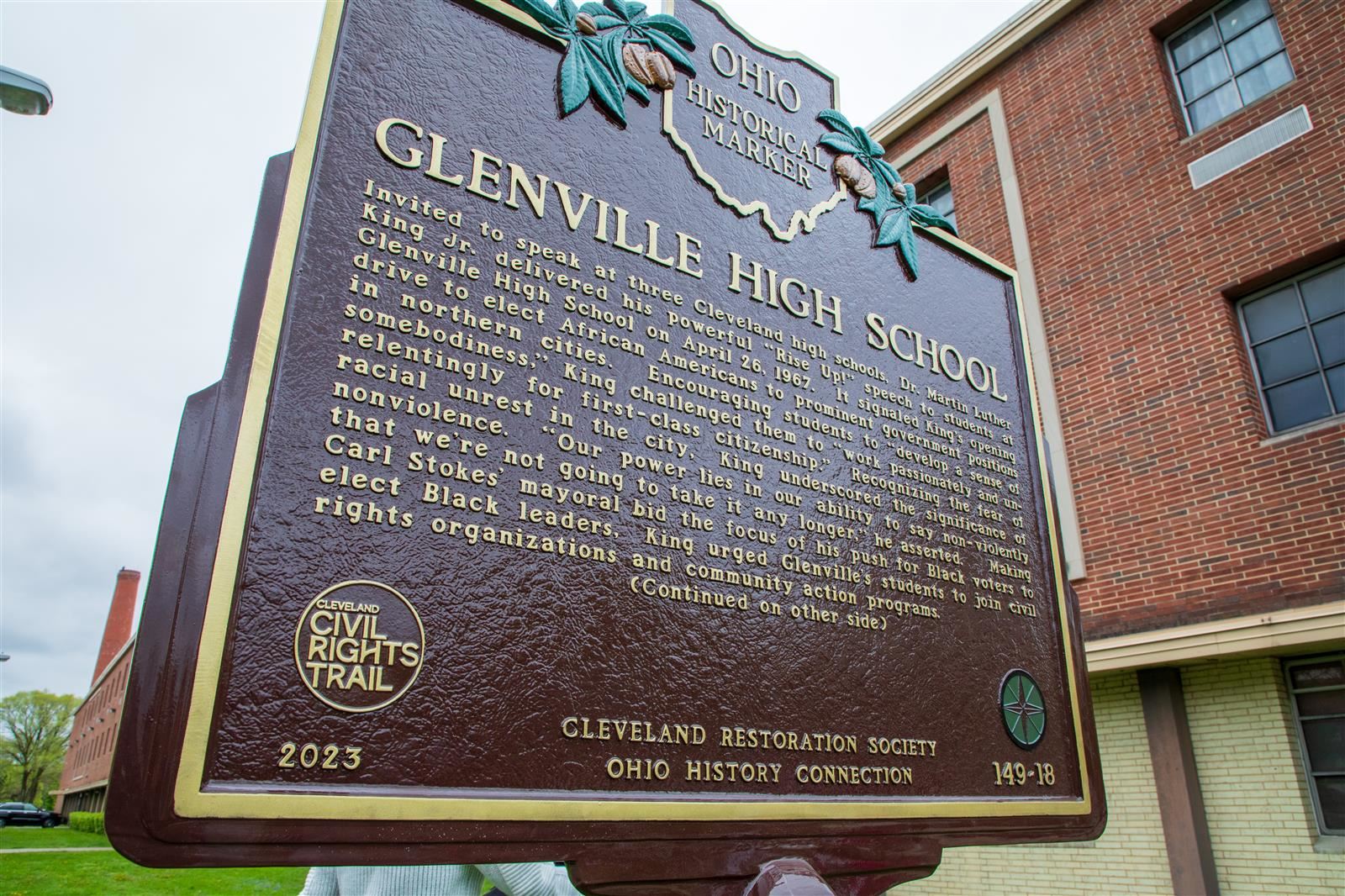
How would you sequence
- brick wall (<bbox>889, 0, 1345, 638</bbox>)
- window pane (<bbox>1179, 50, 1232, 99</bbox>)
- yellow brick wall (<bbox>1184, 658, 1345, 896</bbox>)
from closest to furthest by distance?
yellow brick wall (<bbox>1184, 658, 1345, 896</bbox>) < brick wall (<bbox>889, 0, 1345, 638</bbox>) < window pane (<bbox>1179, 50, 1232, 99</bbox>)

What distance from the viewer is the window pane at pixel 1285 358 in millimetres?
7840

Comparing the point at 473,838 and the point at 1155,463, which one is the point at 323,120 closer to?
the point at 473,838

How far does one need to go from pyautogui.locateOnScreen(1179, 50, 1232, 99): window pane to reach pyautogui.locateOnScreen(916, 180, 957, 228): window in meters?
2.88

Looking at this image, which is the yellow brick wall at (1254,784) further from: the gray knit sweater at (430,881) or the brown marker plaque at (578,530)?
the gray knit sweater at (430,881)

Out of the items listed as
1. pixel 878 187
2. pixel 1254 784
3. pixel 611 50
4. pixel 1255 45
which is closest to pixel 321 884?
pixel 611 50

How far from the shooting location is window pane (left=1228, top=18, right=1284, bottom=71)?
8.74m

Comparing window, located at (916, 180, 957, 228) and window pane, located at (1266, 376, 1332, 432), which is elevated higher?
window, located at (916, 180, 957, 228)

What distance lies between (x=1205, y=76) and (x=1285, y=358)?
342 centimetres

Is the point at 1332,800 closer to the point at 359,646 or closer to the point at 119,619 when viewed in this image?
the point at 359,646

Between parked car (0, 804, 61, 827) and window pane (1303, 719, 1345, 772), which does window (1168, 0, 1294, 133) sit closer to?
window pane (1303, 719, 1345, 772)

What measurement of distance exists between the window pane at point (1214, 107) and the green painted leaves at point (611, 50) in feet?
26.2

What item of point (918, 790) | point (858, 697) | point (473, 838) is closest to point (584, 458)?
point (473, 838)

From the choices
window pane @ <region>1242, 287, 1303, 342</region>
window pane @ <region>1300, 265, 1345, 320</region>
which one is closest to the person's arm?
window pane @ <region>1242, 287, 1303, 342</region>

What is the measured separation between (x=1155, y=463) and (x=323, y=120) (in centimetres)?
813
